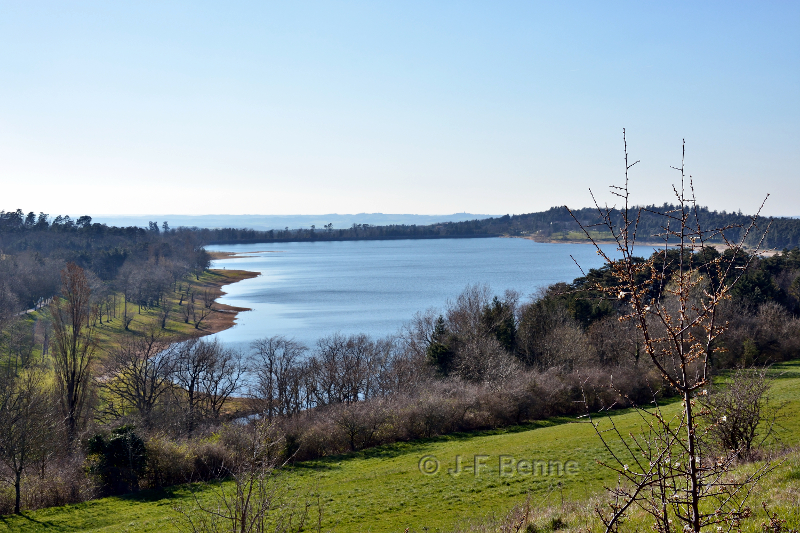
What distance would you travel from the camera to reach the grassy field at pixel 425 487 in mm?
12500

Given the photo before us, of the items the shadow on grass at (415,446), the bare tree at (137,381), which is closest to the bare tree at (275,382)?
the bare tree at (137,381)

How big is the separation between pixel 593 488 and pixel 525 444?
6.43 m

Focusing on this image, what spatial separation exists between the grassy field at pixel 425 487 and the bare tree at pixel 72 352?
12489 millimetres

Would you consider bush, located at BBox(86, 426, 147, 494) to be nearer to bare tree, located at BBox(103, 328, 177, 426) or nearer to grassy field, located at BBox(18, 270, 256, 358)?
bare tree, located at BBox(103, 328, 177, 426)

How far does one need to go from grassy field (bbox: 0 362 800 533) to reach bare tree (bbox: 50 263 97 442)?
1249cm

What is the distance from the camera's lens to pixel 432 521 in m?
12.1

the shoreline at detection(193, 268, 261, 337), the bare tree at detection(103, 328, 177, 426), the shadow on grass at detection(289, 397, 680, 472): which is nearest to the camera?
the shadow on grass at detection(289, 397, 680, 472)

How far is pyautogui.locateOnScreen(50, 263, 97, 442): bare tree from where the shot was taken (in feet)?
89.9

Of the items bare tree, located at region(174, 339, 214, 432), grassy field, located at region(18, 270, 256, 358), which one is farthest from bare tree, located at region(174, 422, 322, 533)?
grassy field, located at region(18, 270, 256, 358)

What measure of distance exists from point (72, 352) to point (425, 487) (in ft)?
71.2

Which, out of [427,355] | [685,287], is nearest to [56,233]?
[427,355]

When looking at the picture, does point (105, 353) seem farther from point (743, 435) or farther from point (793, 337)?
point (793, 337)

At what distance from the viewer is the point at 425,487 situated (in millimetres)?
14805

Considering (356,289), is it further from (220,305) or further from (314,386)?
(314,386)
